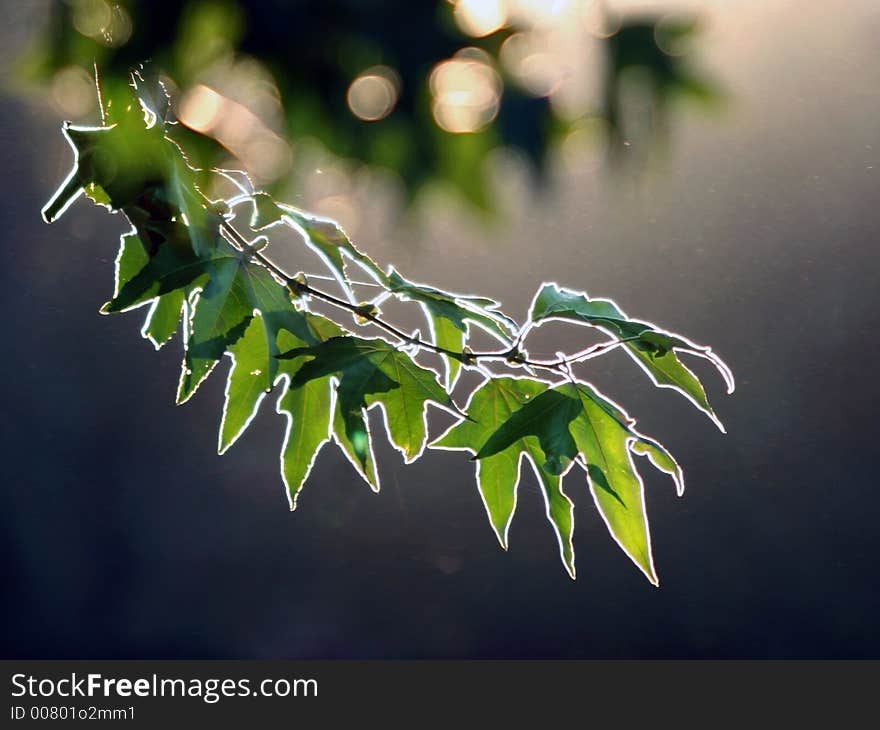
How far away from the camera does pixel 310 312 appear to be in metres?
0.50

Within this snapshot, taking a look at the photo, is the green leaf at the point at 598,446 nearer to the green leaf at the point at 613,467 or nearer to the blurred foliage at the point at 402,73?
the green leaf at the point at 613,467

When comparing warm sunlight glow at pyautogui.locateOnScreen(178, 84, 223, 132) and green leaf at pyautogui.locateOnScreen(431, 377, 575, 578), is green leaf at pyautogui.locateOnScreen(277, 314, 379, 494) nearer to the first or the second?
green leaf at pyautogui.locateOnScreen(431, 377, 575, 578)

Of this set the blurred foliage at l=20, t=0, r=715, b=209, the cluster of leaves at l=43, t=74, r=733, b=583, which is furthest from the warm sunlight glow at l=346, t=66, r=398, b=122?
the cluster of leaves at l=43, t=74, r=733, b=583

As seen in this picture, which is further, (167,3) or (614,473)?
(614,473)

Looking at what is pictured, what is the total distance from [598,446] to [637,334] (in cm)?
7

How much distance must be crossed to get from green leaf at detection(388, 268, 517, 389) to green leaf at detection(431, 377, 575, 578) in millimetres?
24

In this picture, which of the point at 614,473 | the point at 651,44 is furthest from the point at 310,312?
the point at 651,44

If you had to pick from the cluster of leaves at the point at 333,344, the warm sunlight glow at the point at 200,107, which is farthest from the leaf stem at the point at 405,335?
the warm sunlight glow at the point at 200,107

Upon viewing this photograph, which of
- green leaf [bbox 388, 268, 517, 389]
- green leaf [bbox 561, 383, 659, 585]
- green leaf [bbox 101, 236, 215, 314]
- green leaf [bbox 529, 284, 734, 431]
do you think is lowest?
green leaf [bbox 561, 383, 659, 585]

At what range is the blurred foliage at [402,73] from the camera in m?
0.25

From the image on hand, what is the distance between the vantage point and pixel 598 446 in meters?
0.50

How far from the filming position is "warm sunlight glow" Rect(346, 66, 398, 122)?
A: 0.83 ft

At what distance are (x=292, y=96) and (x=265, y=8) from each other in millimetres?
25

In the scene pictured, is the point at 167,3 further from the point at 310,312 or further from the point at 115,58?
the point at 310,312
